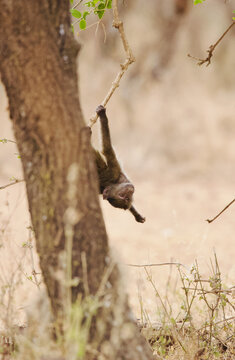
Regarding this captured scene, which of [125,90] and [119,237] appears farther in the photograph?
[125,90]

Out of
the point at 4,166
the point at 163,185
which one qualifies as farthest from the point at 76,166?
the point at 4,166

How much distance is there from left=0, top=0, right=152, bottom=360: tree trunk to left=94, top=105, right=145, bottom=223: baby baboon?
1.95 meters

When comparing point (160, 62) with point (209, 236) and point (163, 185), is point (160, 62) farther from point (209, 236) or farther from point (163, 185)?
point (209, 236)

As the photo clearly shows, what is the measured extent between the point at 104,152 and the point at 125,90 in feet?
34.9

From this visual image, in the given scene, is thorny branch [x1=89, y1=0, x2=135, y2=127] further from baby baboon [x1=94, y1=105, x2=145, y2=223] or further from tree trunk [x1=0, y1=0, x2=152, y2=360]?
tree trunk [x1=0, y1=0, x2=152, y2=360]

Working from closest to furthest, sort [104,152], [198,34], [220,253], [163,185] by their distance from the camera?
1. [104,152]
2. [220,253]
3. [163,185]
4. [198,34]

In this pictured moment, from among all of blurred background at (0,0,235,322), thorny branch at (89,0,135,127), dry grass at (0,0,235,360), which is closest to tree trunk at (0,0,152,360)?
thorny branch at (89,0,135,127)

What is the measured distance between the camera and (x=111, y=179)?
4633 millimetres

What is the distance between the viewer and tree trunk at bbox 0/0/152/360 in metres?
2.39

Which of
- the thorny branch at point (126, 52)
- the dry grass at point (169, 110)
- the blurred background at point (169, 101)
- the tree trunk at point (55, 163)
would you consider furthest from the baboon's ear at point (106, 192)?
the blurred background at point (169, 101)

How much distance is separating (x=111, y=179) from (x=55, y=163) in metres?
2.25

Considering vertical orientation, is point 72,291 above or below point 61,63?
below

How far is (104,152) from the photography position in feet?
15.0

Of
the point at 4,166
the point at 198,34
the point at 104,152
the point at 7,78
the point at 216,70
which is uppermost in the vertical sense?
the point at 198,34
